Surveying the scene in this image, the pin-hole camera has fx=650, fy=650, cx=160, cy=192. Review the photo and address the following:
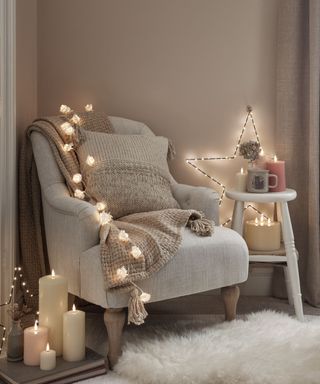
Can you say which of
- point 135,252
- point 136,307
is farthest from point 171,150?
point 136,307

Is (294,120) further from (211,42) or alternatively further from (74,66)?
(74,66)

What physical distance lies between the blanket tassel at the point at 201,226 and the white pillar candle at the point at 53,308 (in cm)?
57

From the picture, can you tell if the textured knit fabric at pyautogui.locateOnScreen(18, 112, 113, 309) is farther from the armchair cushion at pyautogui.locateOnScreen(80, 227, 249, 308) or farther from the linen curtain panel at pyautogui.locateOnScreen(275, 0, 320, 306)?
the linen curtain panel at pyautogui.locateOnScreen(275, 0, 320, 306)

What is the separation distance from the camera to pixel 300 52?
316cm

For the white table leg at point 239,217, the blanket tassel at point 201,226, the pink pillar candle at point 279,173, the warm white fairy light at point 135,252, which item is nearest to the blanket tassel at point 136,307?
the warm white fairy light at point 135,252

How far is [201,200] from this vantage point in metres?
2.81

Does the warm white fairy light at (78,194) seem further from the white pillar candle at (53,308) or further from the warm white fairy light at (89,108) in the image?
the warm white fairy light at (89,108)

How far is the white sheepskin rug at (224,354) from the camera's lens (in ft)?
7.08

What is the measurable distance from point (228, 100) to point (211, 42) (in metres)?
0.30

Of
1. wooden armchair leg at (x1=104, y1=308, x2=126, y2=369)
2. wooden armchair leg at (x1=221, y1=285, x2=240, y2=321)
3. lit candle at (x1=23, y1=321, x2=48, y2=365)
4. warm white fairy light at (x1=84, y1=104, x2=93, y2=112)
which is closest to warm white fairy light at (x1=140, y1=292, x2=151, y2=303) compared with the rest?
wooden armchair leg at (x1=104, y1=308, x2=126, y2=369)

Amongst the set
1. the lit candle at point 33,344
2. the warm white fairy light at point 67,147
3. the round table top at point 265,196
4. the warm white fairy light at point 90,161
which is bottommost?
the lit candle at point 33,344

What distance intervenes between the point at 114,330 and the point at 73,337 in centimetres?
16

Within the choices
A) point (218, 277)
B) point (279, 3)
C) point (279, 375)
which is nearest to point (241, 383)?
point (279, 375)

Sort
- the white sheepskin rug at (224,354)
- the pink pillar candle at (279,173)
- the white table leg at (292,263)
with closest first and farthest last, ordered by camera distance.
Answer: the white sheepskin rug at (224,354) < the white table leg at (292,263) < the pink pillar candle at (279,173)
